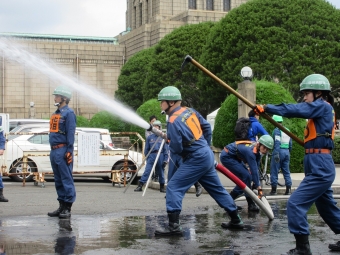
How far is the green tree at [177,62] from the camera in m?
50.4

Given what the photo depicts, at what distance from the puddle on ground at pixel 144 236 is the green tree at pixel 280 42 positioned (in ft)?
104

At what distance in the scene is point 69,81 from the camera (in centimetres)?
1084

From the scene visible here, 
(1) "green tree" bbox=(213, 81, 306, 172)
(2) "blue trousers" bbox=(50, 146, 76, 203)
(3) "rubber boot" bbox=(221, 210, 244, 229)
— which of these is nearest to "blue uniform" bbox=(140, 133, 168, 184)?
(1) "green tree" bbox=(213, 81, 306, 172)

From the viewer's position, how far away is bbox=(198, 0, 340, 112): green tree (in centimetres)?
4156

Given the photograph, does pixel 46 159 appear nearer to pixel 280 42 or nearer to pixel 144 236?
pixel 144 236

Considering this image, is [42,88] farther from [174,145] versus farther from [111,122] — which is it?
[174,145]

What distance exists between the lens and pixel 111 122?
1903 inches

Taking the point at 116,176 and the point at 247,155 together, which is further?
the point at 116,176

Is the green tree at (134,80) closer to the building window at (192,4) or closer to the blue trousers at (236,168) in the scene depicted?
the building window at (192,4)

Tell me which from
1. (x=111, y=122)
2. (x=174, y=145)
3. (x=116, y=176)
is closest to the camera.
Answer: (x=174, y=145)

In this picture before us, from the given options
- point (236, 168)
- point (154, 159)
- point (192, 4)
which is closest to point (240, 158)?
point (236, 168)

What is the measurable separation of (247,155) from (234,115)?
12.1 metres

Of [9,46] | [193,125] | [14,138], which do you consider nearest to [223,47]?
[14,138]

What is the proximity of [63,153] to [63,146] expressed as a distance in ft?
0.35
